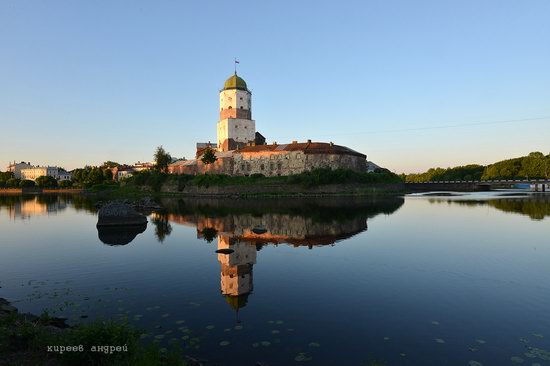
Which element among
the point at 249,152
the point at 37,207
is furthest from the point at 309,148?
the point at 37,207

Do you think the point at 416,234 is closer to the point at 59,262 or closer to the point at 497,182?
the point at 59,262

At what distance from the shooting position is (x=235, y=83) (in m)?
87.0

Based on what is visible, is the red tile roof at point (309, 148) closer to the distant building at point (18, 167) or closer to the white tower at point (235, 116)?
the white tower at point (235, 116)

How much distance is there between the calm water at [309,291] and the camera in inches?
320

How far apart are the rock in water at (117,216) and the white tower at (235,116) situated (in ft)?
190

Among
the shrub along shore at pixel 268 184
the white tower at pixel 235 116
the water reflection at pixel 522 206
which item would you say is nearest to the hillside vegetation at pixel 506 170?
the shrub along shore at pixel 268 184

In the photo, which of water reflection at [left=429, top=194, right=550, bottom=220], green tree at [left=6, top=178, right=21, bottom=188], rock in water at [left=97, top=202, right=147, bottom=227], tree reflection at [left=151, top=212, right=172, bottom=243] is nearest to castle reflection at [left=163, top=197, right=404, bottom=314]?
tree reflection at [left=151, top=212, right=172, bottom=243]

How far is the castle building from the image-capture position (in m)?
77.5

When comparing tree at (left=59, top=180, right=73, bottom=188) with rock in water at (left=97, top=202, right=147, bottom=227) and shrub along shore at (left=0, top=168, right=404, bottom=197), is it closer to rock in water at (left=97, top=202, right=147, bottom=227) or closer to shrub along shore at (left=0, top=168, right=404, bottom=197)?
shrub along shore at (left=0, top=168, right=404, bottom=197)

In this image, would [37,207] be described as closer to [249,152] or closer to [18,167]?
[249,152]

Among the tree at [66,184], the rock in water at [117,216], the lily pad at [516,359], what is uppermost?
the tree at [66,184]

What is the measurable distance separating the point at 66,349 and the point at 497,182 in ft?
355

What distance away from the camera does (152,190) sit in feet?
274

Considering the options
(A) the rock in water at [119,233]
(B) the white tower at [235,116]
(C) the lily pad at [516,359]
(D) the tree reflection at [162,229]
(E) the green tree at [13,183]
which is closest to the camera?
(C) the lily pad at [516,359]
